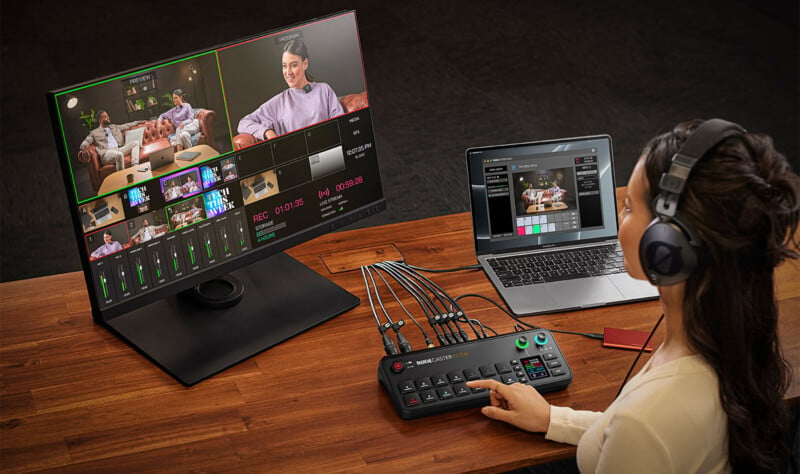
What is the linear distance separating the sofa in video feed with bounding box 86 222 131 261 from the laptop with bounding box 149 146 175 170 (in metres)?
0.13

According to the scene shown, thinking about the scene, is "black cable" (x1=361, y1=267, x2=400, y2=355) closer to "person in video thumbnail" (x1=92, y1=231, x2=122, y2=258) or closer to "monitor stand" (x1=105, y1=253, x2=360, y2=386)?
"monitor stand" (x1=105, y1=253, x2=360, y2=386)

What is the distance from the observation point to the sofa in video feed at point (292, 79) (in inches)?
66.2

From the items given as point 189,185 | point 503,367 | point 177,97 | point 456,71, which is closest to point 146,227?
point 189,185

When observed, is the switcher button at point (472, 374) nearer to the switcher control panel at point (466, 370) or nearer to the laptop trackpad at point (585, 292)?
the switcher control panel at point (466, 370)

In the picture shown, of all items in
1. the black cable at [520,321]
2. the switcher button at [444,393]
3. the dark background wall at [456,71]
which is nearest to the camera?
the switcher button at [444,393]

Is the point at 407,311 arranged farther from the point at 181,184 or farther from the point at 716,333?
the point at 716,333

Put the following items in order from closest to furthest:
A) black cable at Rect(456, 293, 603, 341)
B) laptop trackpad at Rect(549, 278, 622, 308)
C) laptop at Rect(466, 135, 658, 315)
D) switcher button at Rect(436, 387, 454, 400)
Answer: switcher button at Rect(436, 387, 454, 400)
black cable at Rect(456, 293, 603, 341)
laptop trackpad at Rect(549, 278, 622, 308)
laptop at Rect(466, 135, 658, 315)

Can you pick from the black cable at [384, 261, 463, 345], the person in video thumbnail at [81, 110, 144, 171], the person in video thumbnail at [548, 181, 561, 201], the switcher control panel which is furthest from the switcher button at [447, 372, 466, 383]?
the person in video thumbnail at [81, 110, 144, 171]

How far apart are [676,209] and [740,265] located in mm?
119

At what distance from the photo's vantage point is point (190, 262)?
1.69 metres

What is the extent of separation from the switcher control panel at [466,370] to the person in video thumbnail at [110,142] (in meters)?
0.61

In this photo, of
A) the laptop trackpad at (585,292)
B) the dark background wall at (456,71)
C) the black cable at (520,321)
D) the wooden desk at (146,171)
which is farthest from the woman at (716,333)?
the dark background wall at (456,71)

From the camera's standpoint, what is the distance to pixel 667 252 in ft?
4.03

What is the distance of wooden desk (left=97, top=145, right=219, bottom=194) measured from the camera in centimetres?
156
